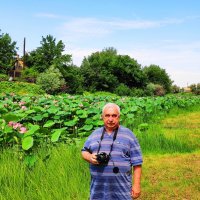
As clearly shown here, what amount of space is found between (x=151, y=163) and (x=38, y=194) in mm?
3448

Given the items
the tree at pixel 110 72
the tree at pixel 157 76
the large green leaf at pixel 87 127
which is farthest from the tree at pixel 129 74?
the large green leaf at pixel 87 127

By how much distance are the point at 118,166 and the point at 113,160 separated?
0.07 metres

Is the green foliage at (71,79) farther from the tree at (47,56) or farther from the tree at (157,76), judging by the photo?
the tree at (157,76)

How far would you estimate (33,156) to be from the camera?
257 inches

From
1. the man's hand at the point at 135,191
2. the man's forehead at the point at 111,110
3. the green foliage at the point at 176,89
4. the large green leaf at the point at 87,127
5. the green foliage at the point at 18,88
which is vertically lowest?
the man's hand at the point at 135,191

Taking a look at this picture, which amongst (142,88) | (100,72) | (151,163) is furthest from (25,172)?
(142,88)

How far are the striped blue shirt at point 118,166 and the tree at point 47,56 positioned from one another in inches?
2056

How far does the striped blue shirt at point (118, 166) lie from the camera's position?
13.5 ft

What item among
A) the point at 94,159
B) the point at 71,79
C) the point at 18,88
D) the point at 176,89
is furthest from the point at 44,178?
the point at 176,89

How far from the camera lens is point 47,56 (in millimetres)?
58438

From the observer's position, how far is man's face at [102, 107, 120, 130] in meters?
4.19

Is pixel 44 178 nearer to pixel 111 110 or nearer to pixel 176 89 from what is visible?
pixel 111 110

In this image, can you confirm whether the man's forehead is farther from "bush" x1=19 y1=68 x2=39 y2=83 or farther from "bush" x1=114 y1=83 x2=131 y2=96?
"bush" x1=114 y1=83 x2=131 y2=96

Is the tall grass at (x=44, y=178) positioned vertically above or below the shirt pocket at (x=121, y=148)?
below
